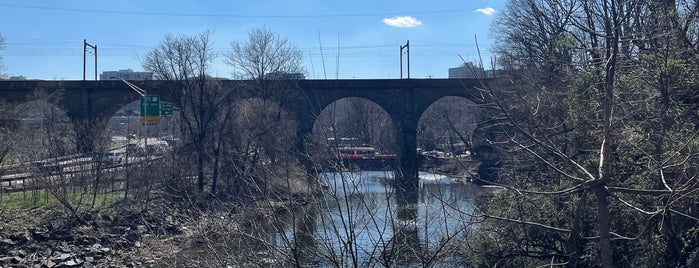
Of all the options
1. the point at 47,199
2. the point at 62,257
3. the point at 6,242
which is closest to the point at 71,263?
the point at 62,257

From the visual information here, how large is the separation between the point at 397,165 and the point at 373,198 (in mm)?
1211

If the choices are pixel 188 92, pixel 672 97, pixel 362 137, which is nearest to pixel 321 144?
pixel 362 137

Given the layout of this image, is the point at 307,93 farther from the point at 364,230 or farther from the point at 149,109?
the point at 364,230

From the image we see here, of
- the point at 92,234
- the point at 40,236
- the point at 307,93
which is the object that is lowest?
the point at 92,234

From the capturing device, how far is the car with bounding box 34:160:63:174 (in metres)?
21.4

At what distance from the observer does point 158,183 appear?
2455 centimetres

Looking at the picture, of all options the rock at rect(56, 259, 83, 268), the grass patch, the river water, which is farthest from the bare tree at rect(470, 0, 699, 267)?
the grass patch

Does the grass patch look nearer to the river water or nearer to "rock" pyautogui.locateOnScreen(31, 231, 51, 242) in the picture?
"rock" pyautogui.locateOnScreen(31, 231, 51, 242)

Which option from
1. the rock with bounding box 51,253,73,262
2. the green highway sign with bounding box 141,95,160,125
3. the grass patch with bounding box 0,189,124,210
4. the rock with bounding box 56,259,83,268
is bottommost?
the rock with bounding box 56,259,83,268

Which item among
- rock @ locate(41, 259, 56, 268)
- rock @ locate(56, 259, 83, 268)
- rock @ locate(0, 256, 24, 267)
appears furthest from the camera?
rock @ locate(56, 259, 83, 268)

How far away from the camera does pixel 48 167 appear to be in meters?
21.6

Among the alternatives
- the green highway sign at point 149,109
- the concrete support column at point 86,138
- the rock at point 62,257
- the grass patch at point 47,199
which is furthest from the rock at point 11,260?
the green highway sign at point 149,109

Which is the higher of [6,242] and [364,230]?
[364,230]

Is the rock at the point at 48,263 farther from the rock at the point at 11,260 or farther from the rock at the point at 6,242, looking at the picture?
the rock at the point at 6,242
